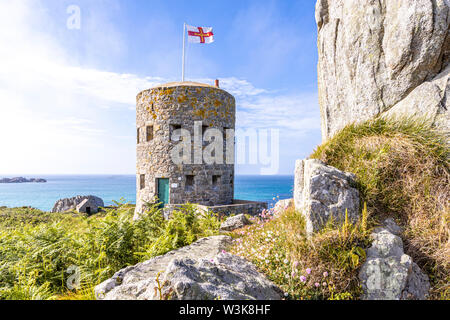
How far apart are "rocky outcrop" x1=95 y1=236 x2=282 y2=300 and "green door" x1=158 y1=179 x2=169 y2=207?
10.1 m

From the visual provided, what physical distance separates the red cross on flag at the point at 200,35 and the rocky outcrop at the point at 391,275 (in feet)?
51.7

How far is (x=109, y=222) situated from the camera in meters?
5.95

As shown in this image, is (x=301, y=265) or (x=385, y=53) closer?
(x=301, y=265)

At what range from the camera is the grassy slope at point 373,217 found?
3123mm

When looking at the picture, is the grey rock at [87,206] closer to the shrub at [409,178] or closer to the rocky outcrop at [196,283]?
the rocky outcrop at [196,283]

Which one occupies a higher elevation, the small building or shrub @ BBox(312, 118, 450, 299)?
shrub @ BBox(312, 118, 450, 299)

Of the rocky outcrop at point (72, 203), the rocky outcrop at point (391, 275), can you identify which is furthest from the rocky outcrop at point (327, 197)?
the rocky outcrop at point (72, 203)

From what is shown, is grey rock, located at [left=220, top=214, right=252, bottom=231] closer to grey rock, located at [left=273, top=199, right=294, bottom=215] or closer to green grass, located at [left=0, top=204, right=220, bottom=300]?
green grass, located at [left=0, top=204, right=220, bottom=300]

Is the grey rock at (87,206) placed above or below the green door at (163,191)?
below

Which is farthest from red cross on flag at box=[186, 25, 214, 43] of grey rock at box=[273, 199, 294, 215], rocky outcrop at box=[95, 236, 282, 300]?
rocky outcrop at box=[95, 236, 282, 300]

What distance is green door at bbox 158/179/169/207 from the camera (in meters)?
13.7

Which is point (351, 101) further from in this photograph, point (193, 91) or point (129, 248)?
point (193, 91)
